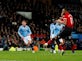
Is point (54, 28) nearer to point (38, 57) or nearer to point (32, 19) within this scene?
point (32, 19)

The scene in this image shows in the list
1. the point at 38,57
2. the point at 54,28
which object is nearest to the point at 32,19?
the point at 54,28

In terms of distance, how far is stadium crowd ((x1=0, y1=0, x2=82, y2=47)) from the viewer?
104 ft

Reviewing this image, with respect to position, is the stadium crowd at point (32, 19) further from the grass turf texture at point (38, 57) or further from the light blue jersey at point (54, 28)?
the grass turf texture at point (38, 57)

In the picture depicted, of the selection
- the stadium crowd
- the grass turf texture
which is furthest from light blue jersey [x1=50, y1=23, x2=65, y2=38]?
the grass turf texture

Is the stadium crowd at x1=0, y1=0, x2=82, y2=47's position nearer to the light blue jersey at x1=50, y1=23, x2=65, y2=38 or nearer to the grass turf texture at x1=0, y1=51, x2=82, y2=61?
the light blue jersey at x1=50, y1=23, x2=65, y2=38

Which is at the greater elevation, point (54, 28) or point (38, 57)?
point (38, 57)

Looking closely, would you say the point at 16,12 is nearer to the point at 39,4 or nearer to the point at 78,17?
the point at 39,4

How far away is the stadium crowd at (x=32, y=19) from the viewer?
3181 centimetres

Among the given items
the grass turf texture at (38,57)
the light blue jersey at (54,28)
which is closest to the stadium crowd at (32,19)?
the light blue jersey at (54,28)

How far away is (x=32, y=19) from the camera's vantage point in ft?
121

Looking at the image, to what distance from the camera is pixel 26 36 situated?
27.7 meters

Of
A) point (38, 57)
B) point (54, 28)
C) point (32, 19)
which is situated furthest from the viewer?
point (32, 19)

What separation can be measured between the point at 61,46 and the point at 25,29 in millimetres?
5531

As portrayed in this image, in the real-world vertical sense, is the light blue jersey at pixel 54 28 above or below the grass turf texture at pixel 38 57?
below
